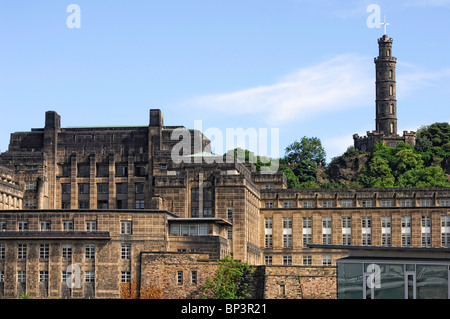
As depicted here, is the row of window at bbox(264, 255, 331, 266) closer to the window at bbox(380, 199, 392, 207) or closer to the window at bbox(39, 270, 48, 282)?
the window at bbox(380, 199, 392, 207)

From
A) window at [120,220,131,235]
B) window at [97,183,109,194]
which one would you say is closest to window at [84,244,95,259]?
window at [120,220,131,235]

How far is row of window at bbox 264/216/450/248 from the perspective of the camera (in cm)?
14588

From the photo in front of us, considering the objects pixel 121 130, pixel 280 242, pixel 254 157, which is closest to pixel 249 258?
pixel 280 242

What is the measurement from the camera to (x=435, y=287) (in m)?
70.6

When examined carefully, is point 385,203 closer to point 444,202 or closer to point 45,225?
point 444,202

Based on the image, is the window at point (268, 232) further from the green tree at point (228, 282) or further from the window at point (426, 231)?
the green tree at point (228, 282)

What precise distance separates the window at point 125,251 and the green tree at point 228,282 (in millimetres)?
10613

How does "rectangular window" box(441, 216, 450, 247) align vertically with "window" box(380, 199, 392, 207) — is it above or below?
below

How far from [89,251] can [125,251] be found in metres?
4.02

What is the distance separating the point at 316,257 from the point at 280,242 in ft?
19.4

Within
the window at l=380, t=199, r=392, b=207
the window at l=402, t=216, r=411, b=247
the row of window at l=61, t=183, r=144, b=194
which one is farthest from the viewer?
the row of window at l=61, t=183, r=144, b=194

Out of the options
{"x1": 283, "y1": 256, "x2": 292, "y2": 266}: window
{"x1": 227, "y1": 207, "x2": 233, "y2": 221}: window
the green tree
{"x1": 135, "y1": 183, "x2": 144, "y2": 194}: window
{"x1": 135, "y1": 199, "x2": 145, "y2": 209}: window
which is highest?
{"x1": 135, "y1": 183, "x2": 144, "y2": 194}: window

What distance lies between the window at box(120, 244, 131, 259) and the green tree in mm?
10613

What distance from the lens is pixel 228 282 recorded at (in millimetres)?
105188
